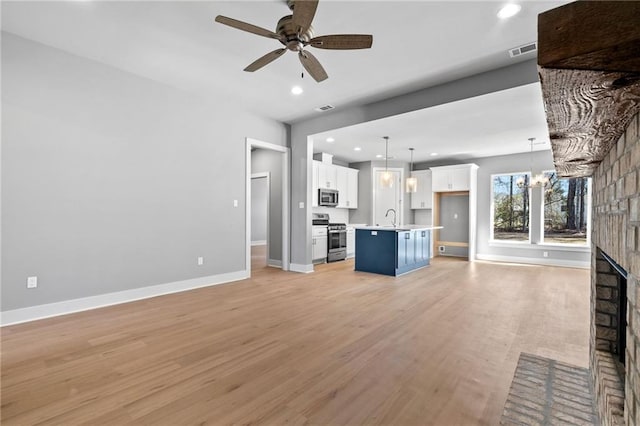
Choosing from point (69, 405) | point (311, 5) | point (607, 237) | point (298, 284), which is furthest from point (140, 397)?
point (298, 284)

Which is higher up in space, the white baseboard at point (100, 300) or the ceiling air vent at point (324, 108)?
the ceiling air vent at point (324, 108)

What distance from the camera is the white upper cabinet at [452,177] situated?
7832 millimetres

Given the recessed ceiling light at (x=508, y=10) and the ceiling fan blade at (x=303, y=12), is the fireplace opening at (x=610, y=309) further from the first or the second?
the ceiling fan blade at (x=303, y=12)

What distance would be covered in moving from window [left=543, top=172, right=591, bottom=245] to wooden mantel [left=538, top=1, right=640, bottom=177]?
762 cm

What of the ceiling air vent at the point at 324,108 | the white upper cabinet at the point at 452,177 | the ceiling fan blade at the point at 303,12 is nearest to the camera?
the ceiling fan blade at the point at 303,12

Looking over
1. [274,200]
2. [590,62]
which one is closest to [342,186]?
[274,200]

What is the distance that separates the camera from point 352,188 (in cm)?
855

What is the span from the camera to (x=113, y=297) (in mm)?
3857

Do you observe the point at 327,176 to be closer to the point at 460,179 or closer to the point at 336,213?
the point at 336,213

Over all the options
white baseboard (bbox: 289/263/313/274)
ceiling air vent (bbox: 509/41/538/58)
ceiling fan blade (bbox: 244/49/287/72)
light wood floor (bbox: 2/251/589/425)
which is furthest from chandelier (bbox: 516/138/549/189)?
ceiling fan blade (bbox: 244/49/287/72)

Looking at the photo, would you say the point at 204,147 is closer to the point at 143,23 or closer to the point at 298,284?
the point at 143,23

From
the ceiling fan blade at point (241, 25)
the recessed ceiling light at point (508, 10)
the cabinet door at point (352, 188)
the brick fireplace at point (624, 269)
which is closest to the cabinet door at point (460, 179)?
the cabinet door at point (352, 188)

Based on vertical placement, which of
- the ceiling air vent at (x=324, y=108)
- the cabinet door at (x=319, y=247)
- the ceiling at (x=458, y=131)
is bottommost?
the cabinet door at (x=319, y=247)

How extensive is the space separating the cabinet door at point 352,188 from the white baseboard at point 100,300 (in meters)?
4.27
